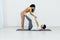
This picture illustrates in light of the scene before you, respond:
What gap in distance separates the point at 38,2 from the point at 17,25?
122cm

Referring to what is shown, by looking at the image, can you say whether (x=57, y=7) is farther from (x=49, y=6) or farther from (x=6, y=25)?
(x=6, y=25)

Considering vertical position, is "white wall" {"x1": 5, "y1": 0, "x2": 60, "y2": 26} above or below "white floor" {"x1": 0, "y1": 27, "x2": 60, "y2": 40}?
Answer: above

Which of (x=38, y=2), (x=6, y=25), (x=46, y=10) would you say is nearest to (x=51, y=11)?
(x=46, y=10)

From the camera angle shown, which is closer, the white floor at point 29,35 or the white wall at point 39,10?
the white floor at point 29,35

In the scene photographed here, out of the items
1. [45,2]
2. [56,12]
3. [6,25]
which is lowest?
[6,25]

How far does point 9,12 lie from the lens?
610cm

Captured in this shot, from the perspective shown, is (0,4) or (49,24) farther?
(49,24)

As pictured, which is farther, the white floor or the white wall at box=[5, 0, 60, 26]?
the white wall at box=[5, 0, 60, 26]

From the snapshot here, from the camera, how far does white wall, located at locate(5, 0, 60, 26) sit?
6.05 meters

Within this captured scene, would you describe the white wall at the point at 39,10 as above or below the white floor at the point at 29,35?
above

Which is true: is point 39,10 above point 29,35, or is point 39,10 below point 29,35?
above

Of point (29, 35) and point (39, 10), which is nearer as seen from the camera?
point (29, 35)

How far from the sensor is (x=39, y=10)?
239 inches

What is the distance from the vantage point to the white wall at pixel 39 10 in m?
6.05
